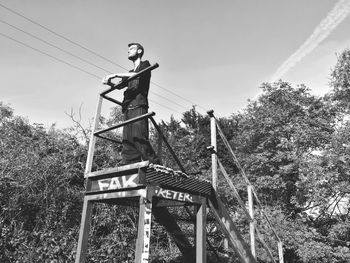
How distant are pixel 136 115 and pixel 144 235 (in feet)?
5.82

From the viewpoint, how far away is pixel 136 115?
15.1 feet

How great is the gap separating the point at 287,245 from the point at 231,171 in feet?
24.1

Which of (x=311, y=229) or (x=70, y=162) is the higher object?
(x=70, y=162)

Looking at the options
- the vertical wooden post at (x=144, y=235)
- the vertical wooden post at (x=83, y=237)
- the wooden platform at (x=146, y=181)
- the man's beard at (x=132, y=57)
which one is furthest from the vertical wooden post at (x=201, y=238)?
the man's beard at (x=132, y=57)

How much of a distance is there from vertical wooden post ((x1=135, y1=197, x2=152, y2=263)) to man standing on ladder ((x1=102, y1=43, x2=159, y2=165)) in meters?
0.94

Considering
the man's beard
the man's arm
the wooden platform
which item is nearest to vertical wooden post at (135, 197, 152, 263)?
the wooden platform

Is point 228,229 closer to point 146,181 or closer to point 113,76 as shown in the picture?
point 146,181

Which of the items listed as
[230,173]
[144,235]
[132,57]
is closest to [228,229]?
[144,235]

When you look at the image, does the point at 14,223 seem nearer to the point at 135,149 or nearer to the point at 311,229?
the point at 135,149

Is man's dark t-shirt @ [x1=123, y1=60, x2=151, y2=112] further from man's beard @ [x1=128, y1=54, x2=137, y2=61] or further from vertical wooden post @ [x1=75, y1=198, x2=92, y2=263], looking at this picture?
vertical wooden post @ [x1=75, y1=198, x2=92, y2=263]

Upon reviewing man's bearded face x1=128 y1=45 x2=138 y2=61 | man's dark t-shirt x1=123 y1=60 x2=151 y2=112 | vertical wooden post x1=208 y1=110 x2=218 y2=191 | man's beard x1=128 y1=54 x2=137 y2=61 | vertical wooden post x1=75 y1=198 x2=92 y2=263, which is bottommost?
vertical wooden post x1=75 y1=198 x2=92 y2=263

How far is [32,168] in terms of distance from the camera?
8.50m

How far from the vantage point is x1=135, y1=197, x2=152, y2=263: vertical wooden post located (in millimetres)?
3459

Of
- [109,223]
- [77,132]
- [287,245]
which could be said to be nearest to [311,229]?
[287,245]
